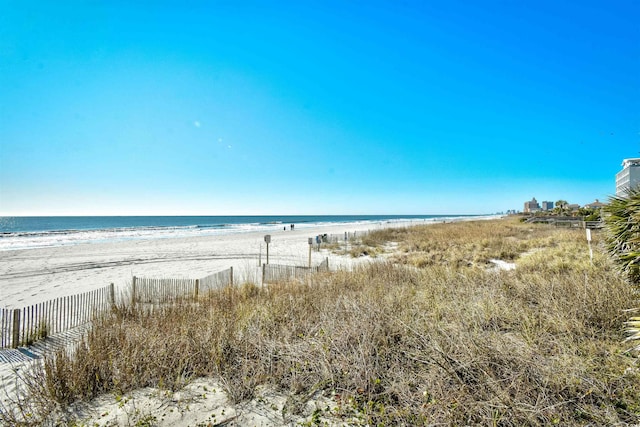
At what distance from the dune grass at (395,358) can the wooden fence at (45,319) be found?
1783 millimetres

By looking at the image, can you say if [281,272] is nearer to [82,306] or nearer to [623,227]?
[82,306]

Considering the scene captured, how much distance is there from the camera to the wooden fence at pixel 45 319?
19.4ft

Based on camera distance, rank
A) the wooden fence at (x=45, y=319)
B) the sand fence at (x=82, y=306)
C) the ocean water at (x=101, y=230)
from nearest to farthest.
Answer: the wooden fence at (x=45, y=319) < the sand fence at (x=82, y=306) < the ocean water at (x=101, y=230)

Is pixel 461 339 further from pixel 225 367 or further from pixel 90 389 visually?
pixel 90 389

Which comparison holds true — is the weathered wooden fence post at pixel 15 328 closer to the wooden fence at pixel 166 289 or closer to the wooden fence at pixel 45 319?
the wooden fence at pixel 45 319

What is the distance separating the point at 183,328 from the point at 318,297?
2791 millimetres

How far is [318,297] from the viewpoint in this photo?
639 cm

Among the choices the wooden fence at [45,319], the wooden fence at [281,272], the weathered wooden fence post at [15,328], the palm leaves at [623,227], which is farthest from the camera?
the wooden fence at [281,272]

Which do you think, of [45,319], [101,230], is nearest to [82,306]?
[45,319]

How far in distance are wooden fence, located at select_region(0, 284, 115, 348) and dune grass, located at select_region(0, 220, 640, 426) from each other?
70.2 inches

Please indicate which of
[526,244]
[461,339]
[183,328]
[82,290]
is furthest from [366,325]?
[526,244]

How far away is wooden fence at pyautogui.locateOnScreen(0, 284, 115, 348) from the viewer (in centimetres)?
590

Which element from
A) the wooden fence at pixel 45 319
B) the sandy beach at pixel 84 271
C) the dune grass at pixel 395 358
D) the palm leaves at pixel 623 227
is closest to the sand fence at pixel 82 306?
the wooden fence at pixel 45 319

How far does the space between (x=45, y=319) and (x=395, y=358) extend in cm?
778
